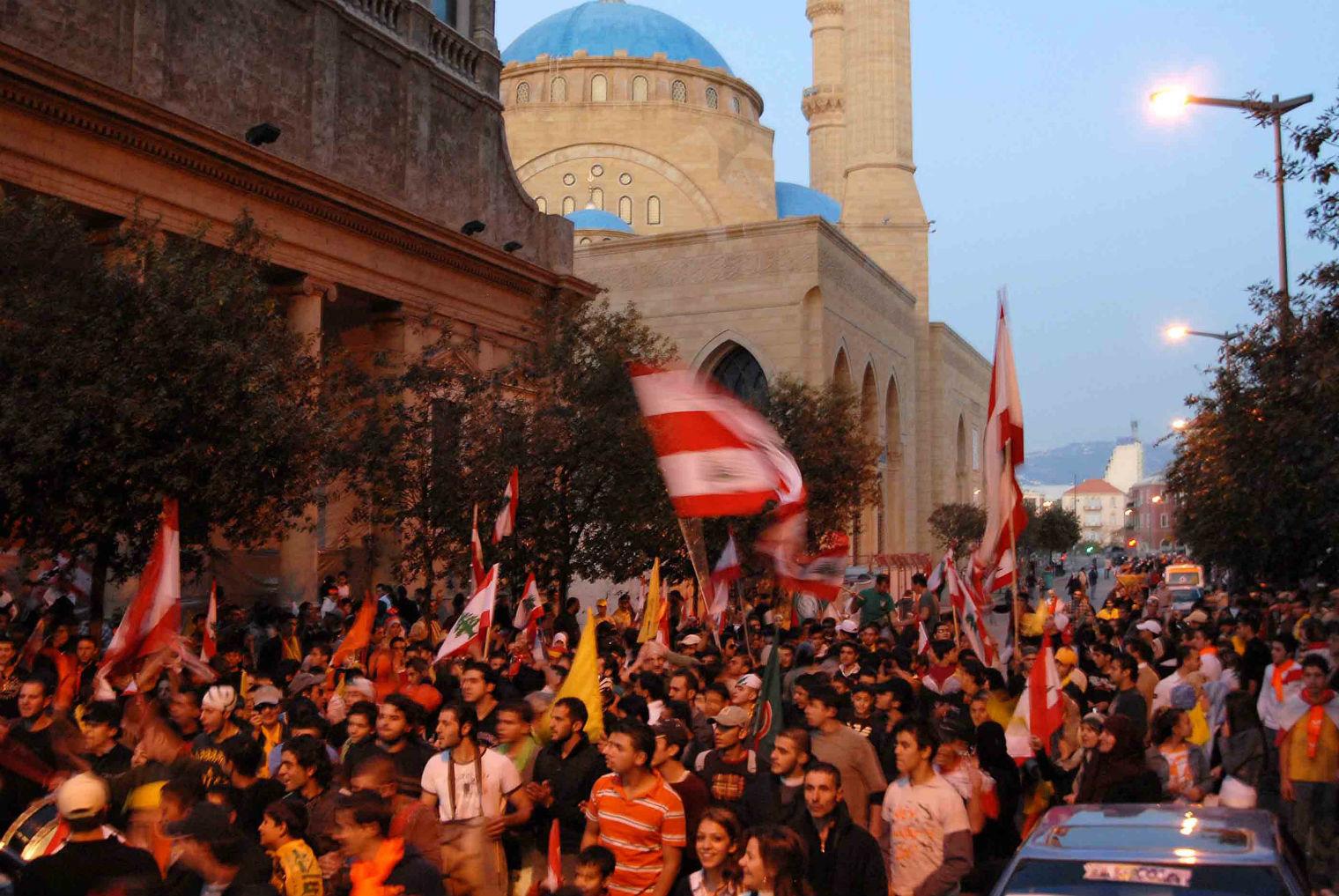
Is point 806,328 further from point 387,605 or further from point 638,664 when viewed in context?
point 638,664

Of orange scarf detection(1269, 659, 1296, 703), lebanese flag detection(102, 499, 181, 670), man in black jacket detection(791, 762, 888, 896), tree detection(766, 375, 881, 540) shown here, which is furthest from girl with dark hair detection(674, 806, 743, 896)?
tree detection(766, 375, 881, 540)

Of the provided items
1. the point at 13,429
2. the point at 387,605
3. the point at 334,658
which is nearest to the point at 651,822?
the point at 334,658

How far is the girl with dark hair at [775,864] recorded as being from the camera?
15.3 feet

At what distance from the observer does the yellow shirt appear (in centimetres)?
521

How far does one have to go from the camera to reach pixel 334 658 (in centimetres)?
1227

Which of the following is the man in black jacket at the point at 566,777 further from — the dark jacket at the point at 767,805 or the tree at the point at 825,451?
the tree at the point at 825,451

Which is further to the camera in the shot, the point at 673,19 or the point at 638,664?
the point at 673,19

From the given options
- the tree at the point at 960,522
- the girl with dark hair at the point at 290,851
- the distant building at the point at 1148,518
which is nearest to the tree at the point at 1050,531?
the tree at the point at 960,522

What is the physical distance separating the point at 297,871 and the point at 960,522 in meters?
55.7

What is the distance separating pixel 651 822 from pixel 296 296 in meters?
17.8

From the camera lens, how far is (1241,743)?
32.2 feet

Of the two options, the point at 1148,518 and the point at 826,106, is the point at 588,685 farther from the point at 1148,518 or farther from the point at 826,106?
the point at 1148,518

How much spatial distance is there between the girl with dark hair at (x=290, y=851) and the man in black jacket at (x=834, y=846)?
1.85 metres

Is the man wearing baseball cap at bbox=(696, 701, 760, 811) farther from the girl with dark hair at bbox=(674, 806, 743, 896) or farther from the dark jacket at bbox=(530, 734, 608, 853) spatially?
the girl with dark hair at bbox=(674, 806, 743, 896)
